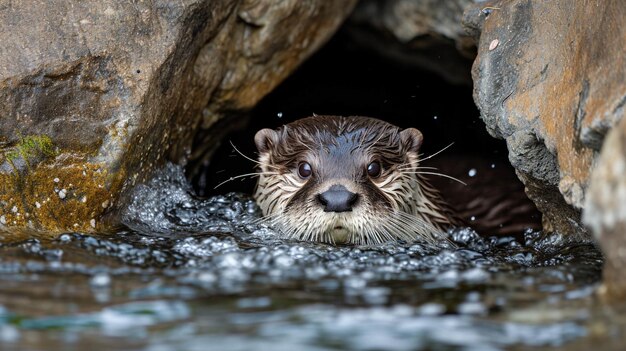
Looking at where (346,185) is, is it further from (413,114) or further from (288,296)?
(413,114)

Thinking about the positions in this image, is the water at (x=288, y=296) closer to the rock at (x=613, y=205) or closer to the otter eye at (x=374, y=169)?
the rock at (x=613, y=205)

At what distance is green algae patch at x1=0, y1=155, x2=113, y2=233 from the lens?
12.7ft

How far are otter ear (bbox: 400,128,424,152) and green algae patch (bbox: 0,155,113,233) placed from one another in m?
1.39

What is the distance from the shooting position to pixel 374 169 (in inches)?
167

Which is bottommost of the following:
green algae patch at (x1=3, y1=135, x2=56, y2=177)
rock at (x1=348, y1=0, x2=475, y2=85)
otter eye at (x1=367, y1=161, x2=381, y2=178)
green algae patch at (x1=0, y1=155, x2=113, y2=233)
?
green algae patch at (x1=0, y1=155, x2=113, y2=233)

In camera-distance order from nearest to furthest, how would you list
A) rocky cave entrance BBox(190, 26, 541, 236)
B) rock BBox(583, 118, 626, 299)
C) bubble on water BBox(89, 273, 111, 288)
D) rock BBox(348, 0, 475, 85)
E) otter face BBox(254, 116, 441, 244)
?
rock BBox(583, 118, 626, 299), bubble on water BBox(89, 273, 111, 288), otter face BBox(254, 116, 441, 244), rocky cave entrance BBox(190, 26, 541, 236), rock BBox(348, 0, 475, 85)

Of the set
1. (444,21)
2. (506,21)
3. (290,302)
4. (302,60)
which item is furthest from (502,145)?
(290,302)

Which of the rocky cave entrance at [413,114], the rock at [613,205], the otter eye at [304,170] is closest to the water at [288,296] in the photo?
the rock at [613,205]

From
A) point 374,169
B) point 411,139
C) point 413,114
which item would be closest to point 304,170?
point 374,169

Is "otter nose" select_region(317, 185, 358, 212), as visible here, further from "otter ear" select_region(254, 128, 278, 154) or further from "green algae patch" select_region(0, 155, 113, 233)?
"green algae patch" select_region(0, 155, 113, 233)

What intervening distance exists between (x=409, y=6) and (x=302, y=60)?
0.88 m

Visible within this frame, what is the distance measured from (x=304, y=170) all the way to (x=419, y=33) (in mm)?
1935

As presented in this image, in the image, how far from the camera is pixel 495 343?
233 centimetres

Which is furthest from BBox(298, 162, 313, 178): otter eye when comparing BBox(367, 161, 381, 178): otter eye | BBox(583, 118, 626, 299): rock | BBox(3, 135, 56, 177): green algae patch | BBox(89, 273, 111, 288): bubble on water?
BBox(583, 118, 626, 299): rock
